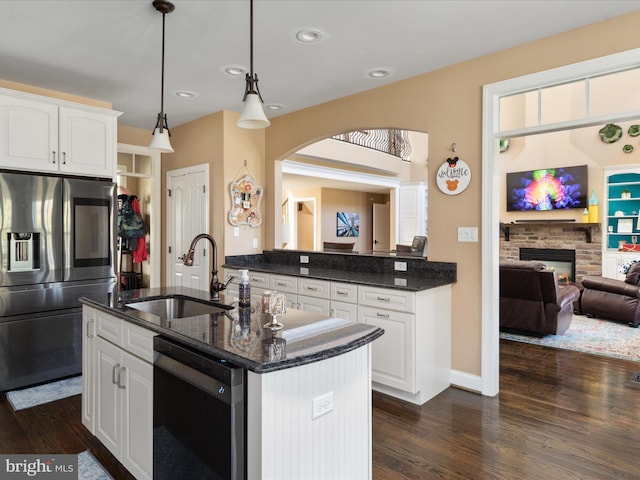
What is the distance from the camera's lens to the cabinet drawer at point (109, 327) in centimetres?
210

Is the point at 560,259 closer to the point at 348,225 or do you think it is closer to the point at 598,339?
the point at 598,339

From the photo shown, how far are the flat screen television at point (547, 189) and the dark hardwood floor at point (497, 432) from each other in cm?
541

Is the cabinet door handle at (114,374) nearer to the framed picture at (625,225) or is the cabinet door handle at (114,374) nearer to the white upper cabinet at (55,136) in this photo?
the white upper cabinet at (55,136)

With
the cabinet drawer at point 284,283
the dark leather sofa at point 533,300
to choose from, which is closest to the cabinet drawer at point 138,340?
the cabinet drawer at point 284,283

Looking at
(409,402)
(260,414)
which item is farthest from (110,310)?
(409,402)

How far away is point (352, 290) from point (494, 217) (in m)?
1.27

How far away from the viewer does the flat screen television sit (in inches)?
311

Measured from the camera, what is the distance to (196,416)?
152 cm

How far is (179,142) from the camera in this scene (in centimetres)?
539

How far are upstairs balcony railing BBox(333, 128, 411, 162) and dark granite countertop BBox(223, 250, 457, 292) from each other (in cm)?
316

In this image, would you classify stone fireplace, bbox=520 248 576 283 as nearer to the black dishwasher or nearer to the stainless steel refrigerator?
the stainless steel refrigerator

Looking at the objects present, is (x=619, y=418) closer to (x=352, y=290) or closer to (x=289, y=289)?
(x=352, y=290)

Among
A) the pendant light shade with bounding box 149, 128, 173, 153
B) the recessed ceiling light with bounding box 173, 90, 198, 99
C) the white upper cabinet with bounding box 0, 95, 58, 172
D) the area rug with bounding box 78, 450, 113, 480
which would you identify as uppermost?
the recessed ceiling light with bounding box 173, 90, 198, 99

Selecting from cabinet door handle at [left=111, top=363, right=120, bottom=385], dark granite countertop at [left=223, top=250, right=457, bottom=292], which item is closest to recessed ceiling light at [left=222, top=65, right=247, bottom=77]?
dark granite countertop at [left=223, top=250, right=457, bottom=292]
